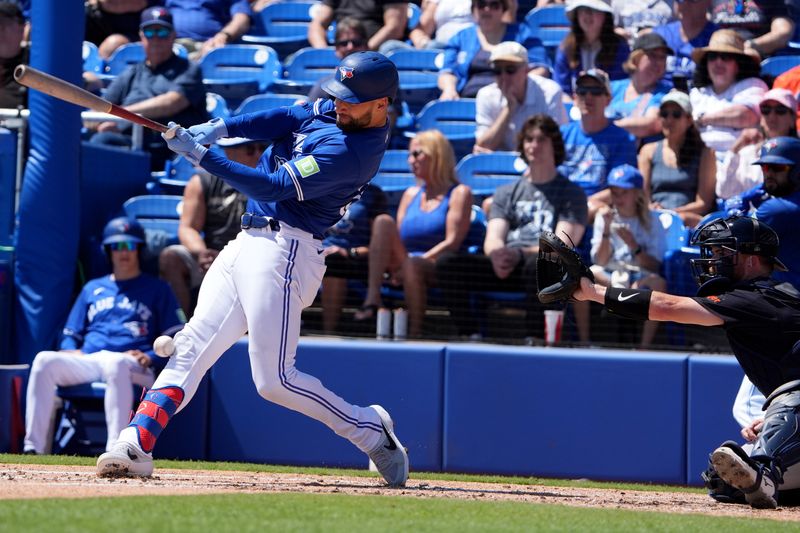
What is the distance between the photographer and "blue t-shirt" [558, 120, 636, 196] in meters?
8.18

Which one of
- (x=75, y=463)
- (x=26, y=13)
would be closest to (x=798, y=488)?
(x=75, y=463)

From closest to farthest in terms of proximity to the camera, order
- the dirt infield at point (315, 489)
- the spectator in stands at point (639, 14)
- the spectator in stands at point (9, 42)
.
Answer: the dirt infield at point (315, 489) → the spectator in stands at point (9, 42) → the spectator in stands at point (639, 14)

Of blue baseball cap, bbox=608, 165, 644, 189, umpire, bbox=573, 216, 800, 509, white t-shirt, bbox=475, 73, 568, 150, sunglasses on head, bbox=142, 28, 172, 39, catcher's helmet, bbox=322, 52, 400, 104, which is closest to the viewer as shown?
umpire, bbox=573, 216, 800, 509

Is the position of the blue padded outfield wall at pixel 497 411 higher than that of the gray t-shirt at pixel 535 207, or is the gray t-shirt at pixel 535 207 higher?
the gray t-shirt at pixel 535 207

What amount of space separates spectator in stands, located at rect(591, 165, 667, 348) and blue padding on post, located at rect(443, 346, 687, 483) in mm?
509

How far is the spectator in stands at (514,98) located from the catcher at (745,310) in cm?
377

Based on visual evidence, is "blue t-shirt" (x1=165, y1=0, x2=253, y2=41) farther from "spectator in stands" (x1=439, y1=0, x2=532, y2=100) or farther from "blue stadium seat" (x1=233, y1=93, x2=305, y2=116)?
"spectator in stands" (x1=439, y1=0, x2=532, y2=100)

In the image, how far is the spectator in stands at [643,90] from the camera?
8.46 meters

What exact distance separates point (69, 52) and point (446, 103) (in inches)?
116

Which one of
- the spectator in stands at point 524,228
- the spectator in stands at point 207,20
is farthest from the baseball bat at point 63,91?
the spectator in stands at point 207,20

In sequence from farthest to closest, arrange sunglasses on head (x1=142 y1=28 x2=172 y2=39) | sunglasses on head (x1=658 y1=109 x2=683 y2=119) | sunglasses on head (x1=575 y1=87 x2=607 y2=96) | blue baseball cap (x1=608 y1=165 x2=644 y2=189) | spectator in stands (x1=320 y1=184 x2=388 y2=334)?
sunglasses on head (x1=142 y1=28 x2=172 y2=39) → sunglasses on head (x1=575 y1=87 x2=607 y2=96) → sunglasses on head (x1=658 y1=109 x2=683 y2=119) → spectator in stands (x1=320 y1=184 x2=388 y2=334) → blue baseball cap (x1=608 y1=165 x2=644 y2=189)

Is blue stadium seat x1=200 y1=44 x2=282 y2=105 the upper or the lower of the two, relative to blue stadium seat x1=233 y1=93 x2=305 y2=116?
upper

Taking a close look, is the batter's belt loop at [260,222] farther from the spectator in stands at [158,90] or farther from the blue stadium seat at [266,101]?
the blue stadium seat at [266,101]

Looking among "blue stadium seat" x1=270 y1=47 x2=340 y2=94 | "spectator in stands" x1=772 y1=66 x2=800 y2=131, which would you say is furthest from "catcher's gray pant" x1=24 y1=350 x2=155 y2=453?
"spectator in stands" x1=772 y1=66 x2=800 y2=131
